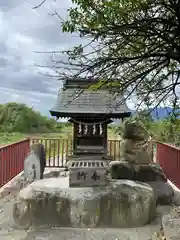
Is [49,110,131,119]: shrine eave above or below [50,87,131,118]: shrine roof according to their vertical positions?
below

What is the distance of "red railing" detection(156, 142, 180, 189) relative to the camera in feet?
22.9

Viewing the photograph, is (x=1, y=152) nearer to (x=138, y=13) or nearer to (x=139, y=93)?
(x=139, y=93)

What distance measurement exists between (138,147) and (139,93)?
344cm

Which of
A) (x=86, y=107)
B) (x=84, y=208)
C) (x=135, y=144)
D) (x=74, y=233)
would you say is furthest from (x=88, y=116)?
(x=74, y=233)

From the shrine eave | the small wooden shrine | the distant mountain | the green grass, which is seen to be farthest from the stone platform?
the green grass

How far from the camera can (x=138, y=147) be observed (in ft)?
23.5

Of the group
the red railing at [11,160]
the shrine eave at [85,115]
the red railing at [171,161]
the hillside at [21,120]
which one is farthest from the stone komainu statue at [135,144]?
the hillside at [21,120]

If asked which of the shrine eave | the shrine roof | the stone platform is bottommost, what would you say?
the stone platform

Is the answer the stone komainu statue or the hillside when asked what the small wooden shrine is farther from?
the hillside

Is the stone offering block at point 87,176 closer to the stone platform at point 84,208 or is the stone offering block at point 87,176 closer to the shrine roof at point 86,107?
the stone platform at point 84,208

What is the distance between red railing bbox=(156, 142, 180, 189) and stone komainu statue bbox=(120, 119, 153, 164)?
0.61m

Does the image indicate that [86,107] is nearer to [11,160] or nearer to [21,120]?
[11,160]

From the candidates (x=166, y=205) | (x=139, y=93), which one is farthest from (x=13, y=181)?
(x=139, y=93)

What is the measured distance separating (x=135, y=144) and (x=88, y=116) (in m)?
1.38
